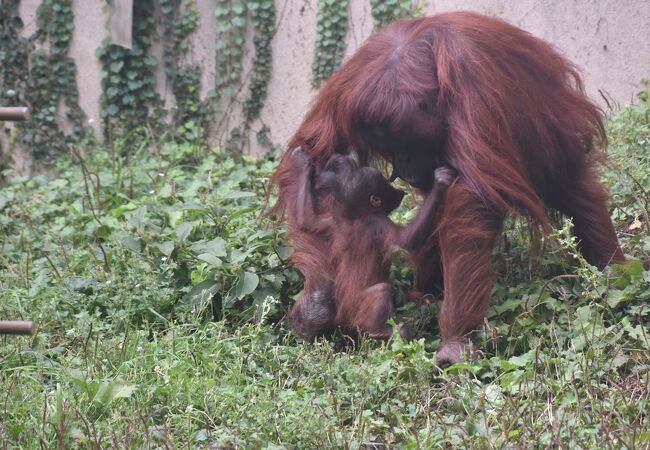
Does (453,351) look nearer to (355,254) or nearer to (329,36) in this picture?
(355,254)

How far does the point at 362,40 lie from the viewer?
20.4 feet

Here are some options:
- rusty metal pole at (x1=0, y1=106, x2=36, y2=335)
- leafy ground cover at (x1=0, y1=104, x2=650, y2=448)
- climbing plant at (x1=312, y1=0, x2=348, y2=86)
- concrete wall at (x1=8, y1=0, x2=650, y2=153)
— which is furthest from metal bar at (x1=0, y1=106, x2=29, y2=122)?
climbing plant at (x1=312, y1=0, x2=348, y2=86)

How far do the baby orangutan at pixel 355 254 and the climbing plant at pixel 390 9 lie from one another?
2.46 metres

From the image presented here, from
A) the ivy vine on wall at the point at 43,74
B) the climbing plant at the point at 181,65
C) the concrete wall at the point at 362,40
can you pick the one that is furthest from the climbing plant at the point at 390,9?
the ivy vine on wall at the point at 43,74

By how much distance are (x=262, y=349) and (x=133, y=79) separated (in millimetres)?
3229

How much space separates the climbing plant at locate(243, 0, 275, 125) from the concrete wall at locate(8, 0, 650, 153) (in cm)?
5

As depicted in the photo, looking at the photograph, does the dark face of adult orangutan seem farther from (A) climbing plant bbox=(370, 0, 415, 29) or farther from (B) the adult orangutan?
(A) climbing plant bbox=(370, 0, 415, 29)

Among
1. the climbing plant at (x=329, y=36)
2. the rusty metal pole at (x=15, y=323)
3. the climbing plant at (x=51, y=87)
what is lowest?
the climbing plant at (x=51, y=87)

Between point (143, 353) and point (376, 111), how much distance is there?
1157 mm

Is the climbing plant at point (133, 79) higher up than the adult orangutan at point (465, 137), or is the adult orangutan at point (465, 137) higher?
the adult orangutan at point (465, 137)

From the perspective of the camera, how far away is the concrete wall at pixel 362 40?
18.6 ft

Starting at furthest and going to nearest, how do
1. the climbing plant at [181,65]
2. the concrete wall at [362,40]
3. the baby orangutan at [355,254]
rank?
the climbing plant at [181,65] < the concrete wall at [362,40] < the baby orangutan at [355,254]

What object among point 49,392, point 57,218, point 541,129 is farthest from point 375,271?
point 57,218

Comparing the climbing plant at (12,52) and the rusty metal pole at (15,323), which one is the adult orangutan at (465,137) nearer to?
the rusty metal pole at (15,323)
